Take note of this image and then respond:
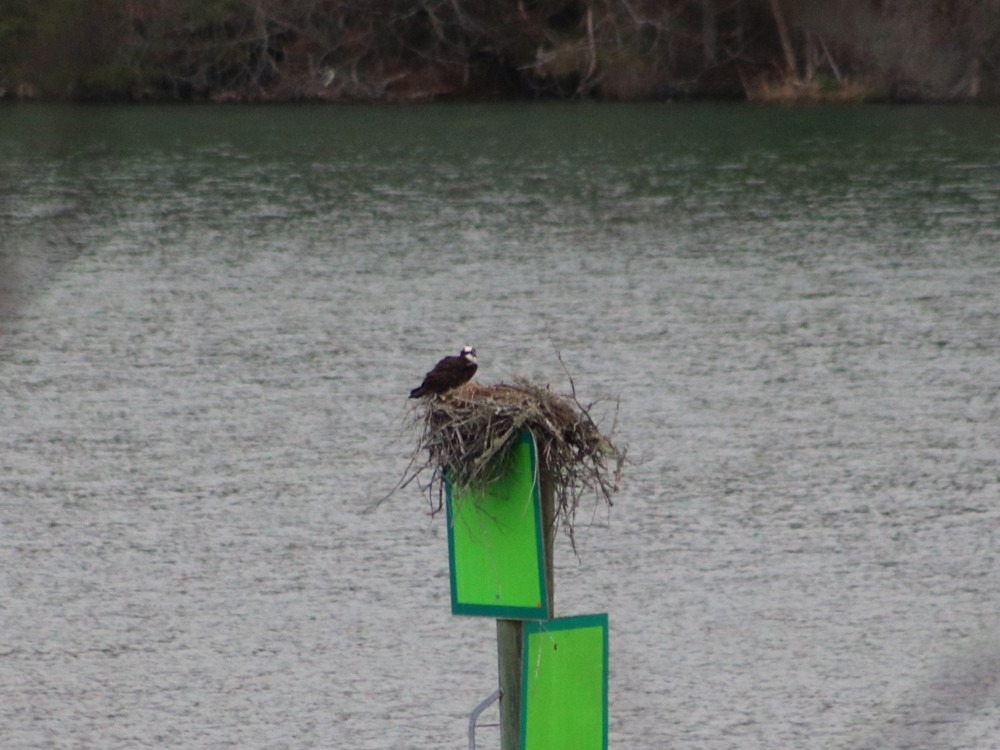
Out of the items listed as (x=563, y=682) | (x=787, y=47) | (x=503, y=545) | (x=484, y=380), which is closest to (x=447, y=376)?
(x=503, y=545)

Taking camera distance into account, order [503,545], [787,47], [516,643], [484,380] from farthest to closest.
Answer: [787,47] → [484,380] → [516,643] → [503,545]

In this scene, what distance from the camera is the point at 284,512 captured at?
47.2ft

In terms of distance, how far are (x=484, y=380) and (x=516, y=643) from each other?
453 inches

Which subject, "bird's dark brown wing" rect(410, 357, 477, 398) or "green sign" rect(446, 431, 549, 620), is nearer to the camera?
"green sign" rect(446, 431, 549, 620)

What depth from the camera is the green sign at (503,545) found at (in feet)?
16.1

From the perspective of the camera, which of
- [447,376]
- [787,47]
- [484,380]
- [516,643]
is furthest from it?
[787,47]

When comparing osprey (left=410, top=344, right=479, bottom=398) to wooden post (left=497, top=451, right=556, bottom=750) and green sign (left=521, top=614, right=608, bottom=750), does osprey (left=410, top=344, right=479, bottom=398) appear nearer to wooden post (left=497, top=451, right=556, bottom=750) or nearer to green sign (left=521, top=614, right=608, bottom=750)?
wooden post (left=497, top=451, right=556, bottom=750)

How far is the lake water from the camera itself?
10820 millimetres

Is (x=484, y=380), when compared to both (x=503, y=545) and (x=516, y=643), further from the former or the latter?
(x=503, y=545)

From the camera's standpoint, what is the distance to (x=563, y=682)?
16.7 feet

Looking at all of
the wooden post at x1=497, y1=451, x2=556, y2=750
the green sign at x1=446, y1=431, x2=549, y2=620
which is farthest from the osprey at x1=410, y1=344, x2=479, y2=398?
the green sign at x1=446, y1=431, x2=549, y2=620

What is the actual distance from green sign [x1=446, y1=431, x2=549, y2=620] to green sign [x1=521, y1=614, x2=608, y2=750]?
0.10m

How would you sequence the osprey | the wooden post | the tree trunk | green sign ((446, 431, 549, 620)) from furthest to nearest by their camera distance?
the tree trunk → the osprey → the wooden post → green sign ((446, 431, 549, 620))

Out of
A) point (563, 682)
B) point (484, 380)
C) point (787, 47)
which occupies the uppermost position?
point (787, 47)
